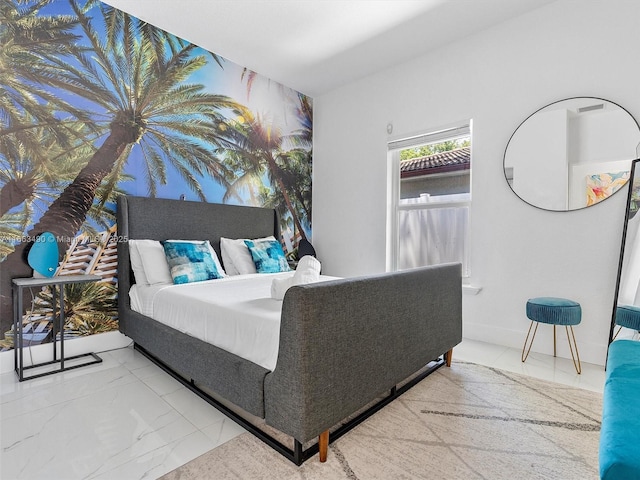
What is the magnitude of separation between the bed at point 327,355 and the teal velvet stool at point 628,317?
107cm

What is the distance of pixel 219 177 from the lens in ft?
12.3

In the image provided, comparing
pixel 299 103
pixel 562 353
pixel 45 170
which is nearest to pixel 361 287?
pixel 562 353

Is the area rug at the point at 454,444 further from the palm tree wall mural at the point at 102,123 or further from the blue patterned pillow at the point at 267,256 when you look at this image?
the palm tree wall mural at the point at 102,123

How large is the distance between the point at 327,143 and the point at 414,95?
52.9 inches

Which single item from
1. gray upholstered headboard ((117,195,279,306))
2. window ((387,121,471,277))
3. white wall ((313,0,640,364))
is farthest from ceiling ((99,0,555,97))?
gray upholstered headboard ((117,195,279,306))

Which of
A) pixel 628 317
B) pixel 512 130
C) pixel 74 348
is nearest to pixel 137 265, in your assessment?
pixel 74 348

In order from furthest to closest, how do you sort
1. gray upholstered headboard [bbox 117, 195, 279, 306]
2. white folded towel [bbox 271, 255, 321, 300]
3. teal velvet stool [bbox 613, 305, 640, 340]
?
gray upholstered headboard [bbox 117, 195, 279, 306] → teal velvet stool [bbox 613, 305, 640, 340] → white folded towel [bbox 271, 255, 321, 300]

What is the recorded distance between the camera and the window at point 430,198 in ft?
11.7

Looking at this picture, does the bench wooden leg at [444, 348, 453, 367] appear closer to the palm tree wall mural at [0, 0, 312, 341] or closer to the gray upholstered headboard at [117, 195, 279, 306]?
the gray upholstered headboard at [117, 195, 279, 306]

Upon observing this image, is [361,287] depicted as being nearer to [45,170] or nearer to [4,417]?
[4,417]

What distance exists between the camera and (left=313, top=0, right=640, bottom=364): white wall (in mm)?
2643

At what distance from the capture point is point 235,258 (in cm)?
346

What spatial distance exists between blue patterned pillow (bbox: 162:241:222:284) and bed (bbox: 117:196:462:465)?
431 mm

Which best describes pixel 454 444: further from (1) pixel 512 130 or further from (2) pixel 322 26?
(2) pixel 322 26
